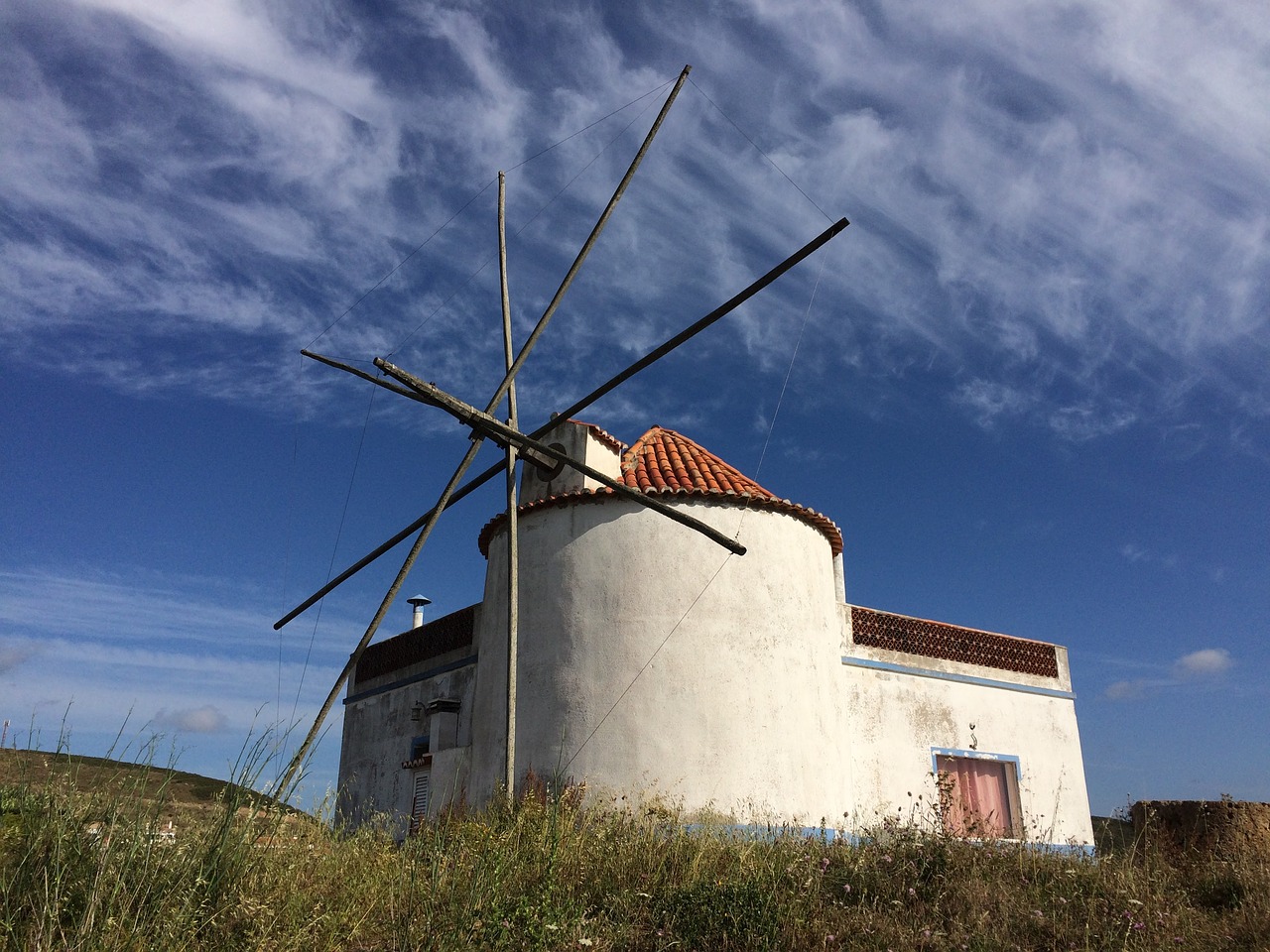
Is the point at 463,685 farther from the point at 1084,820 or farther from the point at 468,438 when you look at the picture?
the point at 1084,820

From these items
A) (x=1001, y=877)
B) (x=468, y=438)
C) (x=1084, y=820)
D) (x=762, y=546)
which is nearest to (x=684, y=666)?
(x=762, y=546)

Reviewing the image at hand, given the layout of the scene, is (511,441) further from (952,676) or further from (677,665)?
(952,676)

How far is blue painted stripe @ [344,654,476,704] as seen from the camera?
14.8 m

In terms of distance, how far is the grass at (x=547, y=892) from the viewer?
18.7ft

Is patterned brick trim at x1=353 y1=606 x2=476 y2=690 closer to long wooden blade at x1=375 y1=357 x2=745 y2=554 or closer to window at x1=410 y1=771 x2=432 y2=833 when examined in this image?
window at x1=410 y1=771 x2=432 y2=833

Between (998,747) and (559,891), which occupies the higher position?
(998,747)

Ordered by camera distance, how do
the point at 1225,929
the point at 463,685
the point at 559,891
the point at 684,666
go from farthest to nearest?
the point at 463,685 < the point at 684,666 < the point at 559,891 < the point at 1225,929

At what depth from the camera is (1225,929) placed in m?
6.38

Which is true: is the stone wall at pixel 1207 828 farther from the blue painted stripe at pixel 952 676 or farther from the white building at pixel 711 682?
the blue painted stripe at pixel 952 676

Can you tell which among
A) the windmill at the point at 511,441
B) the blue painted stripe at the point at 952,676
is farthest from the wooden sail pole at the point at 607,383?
the blue painted stripe at the point at 952,676

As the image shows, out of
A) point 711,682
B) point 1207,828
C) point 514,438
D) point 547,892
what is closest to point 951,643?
point 711,682

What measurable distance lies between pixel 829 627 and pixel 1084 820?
6278 millimetres

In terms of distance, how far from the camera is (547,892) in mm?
6566

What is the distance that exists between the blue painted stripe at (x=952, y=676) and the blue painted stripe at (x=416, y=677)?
5717 millimetres
